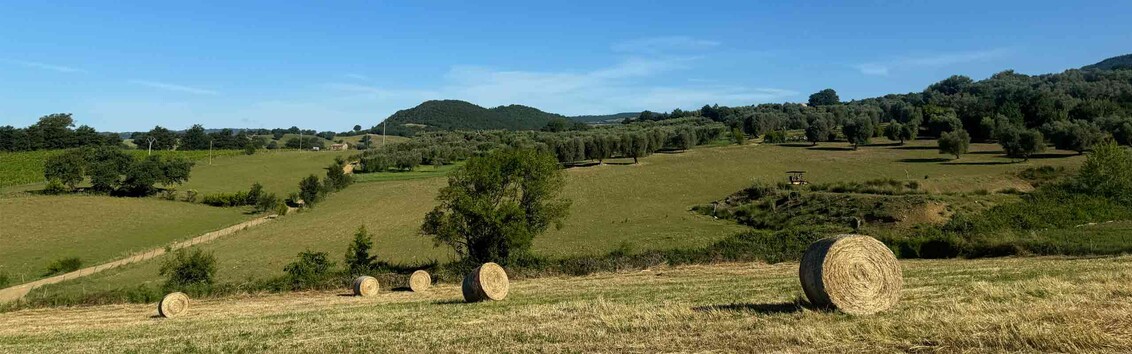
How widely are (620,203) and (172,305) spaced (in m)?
52.3

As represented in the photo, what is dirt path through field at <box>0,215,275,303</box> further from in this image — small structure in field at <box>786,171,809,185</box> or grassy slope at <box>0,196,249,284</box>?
small structure in field at <box>786,171,809,185</box>

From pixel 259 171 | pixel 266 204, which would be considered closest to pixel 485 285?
pixel 266 204

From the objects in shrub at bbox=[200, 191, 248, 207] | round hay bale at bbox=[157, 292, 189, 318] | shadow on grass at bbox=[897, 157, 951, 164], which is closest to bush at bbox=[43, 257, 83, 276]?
round hay bale at bbox=[157, 292, 189, 318]

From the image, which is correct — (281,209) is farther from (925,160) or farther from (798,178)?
(925,160)

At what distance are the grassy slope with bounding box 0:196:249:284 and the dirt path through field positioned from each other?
1808mm

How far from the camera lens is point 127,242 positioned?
59406mm

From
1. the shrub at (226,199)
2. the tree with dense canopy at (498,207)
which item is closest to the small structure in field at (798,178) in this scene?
the tree with dense canopy at (498,207)

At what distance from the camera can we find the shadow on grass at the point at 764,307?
41.2 feet

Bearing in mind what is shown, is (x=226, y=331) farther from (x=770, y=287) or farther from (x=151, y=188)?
(x=151, y=188)

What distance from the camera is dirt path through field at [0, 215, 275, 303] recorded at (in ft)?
124

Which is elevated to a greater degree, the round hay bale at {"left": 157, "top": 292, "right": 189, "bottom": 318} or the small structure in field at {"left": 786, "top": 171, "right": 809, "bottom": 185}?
the small structure in field at {"left": 786, "top": 171, "right": 809, "bottom": 185}

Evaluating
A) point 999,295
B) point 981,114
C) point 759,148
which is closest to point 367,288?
point 999,295

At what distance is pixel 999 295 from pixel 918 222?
36.5 metres

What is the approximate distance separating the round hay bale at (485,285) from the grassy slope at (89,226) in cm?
3831
